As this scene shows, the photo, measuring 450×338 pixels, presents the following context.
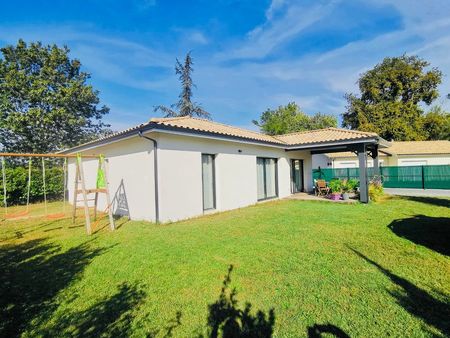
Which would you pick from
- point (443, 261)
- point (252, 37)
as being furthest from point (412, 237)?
point (252, 37)

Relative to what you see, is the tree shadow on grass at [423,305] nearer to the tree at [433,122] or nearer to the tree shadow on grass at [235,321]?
the tree shadow on grass at [235,321]

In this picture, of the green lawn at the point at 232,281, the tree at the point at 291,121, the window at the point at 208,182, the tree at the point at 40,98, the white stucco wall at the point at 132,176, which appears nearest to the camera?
the green lawn at the point at 232,281

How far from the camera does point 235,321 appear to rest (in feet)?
9.71

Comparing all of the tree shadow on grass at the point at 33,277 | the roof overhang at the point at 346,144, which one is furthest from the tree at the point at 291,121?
the tree shadow on grass at the point at 33,277

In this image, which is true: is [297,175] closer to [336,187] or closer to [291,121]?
[336,187]

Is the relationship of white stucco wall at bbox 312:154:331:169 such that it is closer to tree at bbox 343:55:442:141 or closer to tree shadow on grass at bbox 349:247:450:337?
tree at bbox 343:55:442:141

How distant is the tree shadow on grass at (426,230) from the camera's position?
5396mm

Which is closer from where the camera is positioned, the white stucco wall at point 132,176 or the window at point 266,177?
the white stucco wall at point 132,176

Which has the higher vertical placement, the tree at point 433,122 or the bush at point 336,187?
the tree at point 433,122

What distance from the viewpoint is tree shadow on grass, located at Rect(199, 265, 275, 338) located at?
275cm

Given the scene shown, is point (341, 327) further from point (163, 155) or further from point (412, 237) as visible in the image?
point (163, 155)

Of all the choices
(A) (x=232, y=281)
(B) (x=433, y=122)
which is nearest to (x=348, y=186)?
(A) (x=232, y=281)

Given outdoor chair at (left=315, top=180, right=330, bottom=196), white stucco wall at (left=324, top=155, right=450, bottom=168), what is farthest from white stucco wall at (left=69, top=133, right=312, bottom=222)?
white stucco wall at (left=324, top=155, right=450, bottom=168)

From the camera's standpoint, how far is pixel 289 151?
15.5m
